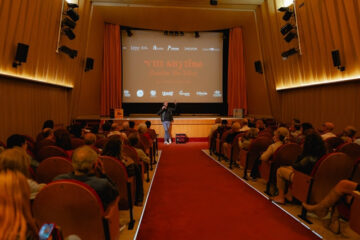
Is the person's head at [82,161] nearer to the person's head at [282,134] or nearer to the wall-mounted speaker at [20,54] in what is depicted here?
the person's head at [282,134]

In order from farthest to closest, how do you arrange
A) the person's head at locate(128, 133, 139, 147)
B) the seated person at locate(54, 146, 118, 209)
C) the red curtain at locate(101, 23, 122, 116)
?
the red curtain at locate(101, 23, 122, 116) → the person's head at locate(128, 133, 139, 147) → the seated person at locate(54, 146, 118, 209)

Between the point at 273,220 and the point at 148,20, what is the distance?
967cm

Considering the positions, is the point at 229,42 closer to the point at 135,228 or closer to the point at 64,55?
the point at 64,55

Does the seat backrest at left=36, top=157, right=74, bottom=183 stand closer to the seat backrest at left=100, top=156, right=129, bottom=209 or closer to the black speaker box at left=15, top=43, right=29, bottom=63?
the seat backrest at left=100, top=156, right=129, bottom=209

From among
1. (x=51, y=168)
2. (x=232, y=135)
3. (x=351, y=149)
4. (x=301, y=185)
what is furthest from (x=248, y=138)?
(x=51, y=168)

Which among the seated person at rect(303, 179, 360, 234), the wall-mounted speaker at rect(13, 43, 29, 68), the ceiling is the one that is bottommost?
the seated person at rect(303, 179, 360, 234)

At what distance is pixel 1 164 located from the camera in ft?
4.11

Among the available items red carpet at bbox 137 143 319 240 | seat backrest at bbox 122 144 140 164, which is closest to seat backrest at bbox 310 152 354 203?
red carpet at bbox 137 143 319 240

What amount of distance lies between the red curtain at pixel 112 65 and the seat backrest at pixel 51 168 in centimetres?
926

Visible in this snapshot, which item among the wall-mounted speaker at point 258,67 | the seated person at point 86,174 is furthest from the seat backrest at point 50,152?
the wall-mounted speaker at point 258,67

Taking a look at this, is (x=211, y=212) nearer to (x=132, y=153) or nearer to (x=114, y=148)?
(x=132, y=153)

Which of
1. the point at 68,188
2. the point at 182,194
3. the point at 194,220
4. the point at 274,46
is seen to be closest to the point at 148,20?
the point at 274,46

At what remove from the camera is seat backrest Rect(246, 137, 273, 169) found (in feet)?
14.3

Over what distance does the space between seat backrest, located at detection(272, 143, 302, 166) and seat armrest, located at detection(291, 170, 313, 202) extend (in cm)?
46
